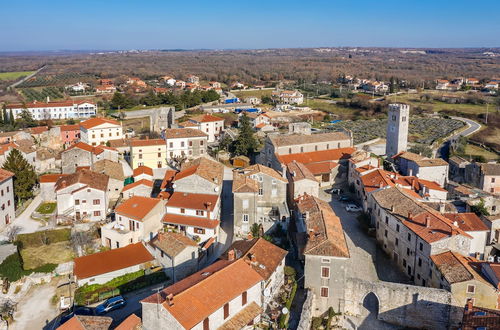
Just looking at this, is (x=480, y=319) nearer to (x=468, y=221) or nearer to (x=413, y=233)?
(x=413, y=233)

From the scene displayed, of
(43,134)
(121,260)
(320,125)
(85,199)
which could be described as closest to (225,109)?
(320,125)

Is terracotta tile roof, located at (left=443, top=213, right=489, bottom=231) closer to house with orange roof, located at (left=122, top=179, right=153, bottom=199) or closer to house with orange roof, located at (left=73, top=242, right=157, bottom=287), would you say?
house with orange roof, located at (left=73, top=242, right=157, bottom=287)

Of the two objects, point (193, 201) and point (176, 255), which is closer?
point (176, 255)

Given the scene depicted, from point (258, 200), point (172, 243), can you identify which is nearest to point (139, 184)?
point (258, 200)

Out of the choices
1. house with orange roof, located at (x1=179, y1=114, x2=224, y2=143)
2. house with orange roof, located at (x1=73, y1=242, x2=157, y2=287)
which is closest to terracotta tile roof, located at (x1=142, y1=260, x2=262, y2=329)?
house with orange roof, located at (x1=73, y1=242, x2=157, y2=287)

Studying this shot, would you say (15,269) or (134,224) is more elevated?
(134,224)

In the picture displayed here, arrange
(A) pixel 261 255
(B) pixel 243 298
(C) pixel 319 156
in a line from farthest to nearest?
(C) pixel 319 156
(A) pixel 261 255
(B) pixel 243 298
